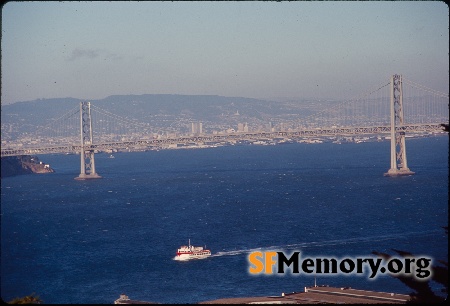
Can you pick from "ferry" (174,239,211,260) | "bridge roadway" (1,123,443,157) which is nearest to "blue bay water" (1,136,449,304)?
"ferry" (174,239,211,260)

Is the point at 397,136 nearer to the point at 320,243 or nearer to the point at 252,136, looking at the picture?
the point at 252,136

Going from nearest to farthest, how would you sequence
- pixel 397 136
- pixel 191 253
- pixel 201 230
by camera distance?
pixel 191 253 < pixel 201 230 < pixel 397 136

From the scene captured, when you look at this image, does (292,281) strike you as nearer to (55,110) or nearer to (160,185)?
(160,185)

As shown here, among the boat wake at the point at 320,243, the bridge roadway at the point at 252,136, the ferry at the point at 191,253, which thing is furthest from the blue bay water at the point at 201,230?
the bridge roadway at the point at 252,136

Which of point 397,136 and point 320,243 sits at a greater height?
point 397,136

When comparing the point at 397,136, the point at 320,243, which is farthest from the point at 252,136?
the point at 320,243

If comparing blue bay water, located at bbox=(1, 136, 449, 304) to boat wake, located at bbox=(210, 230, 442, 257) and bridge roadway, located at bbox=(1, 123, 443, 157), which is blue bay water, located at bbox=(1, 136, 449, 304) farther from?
bridge roadway, located at bbox=(1, 123, 443, 157)
